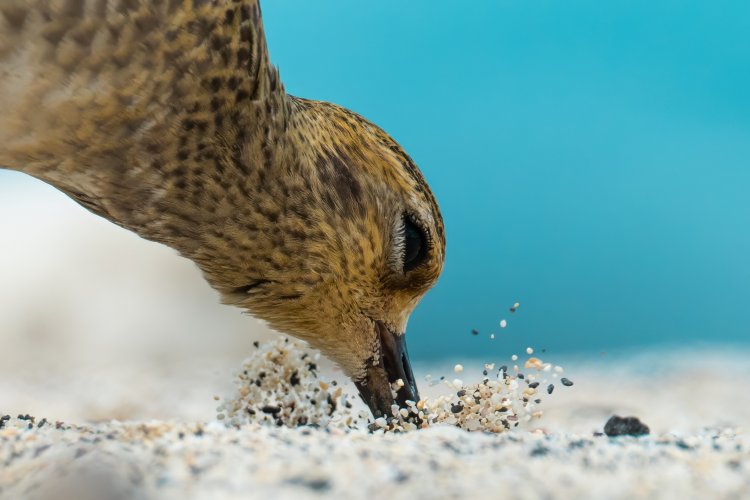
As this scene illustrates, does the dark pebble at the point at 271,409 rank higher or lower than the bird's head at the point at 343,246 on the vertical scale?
lower

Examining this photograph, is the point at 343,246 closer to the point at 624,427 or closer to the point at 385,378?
the point at 385,378

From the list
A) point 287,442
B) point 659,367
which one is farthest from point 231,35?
point 659,367

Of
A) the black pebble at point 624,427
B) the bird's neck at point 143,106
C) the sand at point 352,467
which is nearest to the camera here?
the sand at point 352,467

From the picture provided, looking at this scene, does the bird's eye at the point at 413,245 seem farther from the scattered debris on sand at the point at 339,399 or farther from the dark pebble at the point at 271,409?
the dark pebble at the point at 271,409

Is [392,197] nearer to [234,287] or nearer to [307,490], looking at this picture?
Result: [234,287]

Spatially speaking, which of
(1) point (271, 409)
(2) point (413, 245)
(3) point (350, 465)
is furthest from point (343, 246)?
(3) point (350, 465)

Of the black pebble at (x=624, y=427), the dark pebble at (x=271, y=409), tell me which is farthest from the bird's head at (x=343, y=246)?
the black pebble at (x=624, y=427)
